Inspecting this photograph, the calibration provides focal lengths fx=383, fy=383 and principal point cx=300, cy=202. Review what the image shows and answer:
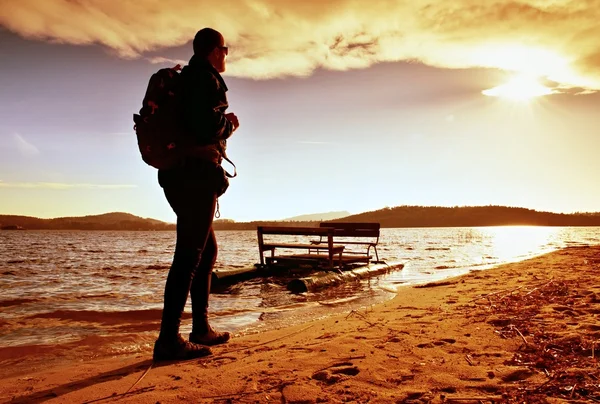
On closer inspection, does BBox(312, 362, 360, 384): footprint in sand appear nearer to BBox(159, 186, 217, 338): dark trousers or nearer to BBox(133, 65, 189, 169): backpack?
BBox(159, 186, 217, 338): dark trousers

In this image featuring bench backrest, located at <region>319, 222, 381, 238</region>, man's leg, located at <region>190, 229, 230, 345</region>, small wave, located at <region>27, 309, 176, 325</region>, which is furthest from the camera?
bench backrest, located at <region>319, 222, 381, 238</region>

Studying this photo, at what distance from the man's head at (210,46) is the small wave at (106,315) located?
454 cm

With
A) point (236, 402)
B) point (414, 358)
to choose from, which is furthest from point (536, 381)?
point (236, 402)

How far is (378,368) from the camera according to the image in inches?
108

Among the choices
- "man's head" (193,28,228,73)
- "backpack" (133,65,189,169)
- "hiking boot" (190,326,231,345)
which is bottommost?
"hiking boot" (190,326,231,345)

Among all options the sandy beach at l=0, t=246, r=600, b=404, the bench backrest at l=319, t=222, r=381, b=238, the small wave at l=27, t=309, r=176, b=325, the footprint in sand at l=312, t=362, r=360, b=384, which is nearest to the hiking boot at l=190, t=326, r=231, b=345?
the sandy beach at l=0, t=246, r=600, b=404

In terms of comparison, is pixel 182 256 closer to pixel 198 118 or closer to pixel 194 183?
pixel 194 183

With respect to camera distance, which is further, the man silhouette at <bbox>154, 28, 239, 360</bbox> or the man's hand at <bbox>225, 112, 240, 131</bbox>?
the man's hand at <bbox>225, 112, 240, 131</bbox>

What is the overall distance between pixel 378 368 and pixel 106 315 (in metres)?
5.64

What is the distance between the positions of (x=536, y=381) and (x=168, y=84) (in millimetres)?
3276

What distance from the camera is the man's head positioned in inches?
133

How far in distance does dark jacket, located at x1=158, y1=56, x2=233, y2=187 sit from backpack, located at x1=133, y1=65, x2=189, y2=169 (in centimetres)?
7

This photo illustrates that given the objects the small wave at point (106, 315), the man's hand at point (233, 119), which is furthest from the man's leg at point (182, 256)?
the small wave at point (106, 315)

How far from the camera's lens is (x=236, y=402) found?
7.37ft
